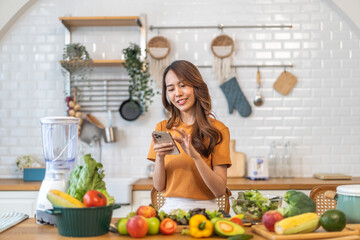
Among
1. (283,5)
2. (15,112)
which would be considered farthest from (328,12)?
(15,112)

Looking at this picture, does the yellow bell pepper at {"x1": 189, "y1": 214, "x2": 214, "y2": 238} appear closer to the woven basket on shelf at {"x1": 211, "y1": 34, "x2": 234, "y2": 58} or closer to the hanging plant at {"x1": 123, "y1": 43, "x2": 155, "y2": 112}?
the hanging plant at {"x1": 123, "y1": 43, "x2": 155, "y2": 112}

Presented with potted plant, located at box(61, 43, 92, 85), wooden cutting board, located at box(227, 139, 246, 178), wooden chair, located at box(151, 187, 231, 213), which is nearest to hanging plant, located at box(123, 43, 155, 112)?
potted plant, located at box(61, 43, 92, 85)

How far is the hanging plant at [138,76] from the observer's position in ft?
12.6

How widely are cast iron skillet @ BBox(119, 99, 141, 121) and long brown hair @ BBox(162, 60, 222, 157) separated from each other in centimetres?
180

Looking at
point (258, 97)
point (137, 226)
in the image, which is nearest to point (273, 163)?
point (258, 97)

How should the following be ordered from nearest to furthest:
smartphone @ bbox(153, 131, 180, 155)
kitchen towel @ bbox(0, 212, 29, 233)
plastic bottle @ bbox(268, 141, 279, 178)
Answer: kitchen towel @ bbox(0, 212, 29, 233) → smartphone @ bbox(153, 131, 180, 155) → plastic bottle @ bbox(268, 141, 279, 178)

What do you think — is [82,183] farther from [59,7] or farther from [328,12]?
[328,12]

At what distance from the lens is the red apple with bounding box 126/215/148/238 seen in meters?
1.44

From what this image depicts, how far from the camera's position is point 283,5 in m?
4.11

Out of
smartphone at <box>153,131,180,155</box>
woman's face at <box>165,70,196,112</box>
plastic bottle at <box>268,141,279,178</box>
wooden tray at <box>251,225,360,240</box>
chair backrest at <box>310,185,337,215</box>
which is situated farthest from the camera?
plastic bottle at <box>268,141,279,178</box>

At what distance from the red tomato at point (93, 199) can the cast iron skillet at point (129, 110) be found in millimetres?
2527

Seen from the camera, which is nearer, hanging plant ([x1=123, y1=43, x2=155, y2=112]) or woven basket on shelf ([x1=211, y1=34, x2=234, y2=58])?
hanging plant ([x1=123, y1=43, x2=155, y2=112])

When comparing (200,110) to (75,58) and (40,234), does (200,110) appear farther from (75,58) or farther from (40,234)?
(75,58)

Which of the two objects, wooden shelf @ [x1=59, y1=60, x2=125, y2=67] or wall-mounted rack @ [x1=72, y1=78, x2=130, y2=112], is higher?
wooden shelf @ [x1=59, y1=60, x2=125, y2=67]
